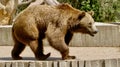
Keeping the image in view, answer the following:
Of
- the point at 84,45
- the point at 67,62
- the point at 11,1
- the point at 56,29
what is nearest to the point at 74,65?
the point at 67,62

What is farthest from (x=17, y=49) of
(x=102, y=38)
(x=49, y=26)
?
(x=102, y=38)

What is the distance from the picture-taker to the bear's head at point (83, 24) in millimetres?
6324

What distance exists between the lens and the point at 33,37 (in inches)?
244

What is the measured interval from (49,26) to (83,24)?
0.52m

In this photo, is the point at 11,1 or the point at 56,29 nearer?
the point at 56,29

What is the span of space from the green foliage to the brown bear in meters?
11.1

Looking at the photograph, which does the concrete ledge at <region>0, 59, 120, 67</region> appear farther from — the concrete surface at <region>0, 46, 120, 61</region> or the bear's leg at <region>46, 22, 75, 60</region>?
the concrete surface at <region>0, 46, 120, 61</region>

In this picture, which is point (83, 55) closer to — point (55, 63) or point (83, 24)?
point (83, 24)

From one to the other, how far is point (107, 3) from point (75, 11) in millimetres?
12845

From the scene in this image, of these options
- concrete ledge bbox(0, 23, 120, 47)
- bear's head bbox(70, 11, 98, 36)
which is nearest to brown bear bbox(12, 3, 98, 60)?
bear's head bbox(70, 11, 98, 36)

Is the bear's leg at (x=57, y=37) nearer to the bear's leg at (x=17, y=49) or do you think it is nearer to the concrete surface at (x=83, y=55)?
the concrete surface at (x=83, y=55)

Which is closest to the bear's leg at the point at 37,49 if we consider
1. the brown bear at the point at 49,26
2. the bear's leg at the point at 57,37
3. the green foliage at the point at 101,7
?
the brown bear at the point at 49,26

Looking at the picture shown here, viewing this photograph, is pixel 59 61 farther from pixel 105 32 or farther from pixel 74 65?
pixel 105 32

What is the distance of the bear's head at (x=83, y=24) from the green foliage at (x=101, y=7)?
11036mm
